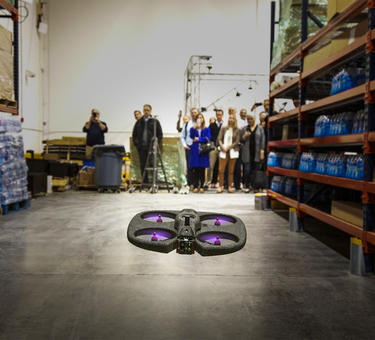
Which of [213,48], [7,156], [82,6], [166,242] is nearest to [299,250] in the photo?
[166,242]

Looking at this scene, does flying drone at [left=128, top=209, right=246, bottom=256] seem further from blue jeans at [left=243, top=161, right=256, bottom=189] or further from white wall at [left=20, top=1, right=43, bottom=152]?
white wall at [left=20, top=1, right=43, bottom=152]

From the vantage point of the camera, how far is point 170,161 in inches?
358

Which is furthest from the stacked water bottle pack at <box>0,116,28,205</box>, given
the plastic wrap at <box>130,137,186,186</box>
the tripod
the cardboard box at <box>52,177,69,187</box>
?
the plastic wrap at <box>130,137,186,186</box>

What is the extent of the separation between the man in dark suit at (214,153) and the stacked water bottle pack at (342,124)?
529cm

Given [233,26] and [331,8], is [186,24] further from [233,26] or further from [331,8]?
[331,8]

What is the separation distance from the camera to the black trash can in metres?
7.94

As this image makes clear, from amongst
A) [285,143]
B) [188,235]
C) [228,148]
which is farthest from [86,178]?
[188,235]

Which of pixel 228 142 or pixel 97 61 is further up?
pixel 97 61

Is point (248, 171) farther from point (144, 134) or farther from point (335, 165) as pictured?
point (335, 165)

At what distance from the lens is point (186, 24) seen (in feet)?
39.3

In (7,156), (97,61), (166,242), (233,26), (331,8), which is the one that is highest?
(233,26)

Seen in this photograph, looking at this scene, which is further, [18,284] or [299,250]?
[299,250]

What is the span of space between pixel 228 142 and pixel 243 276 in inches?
225

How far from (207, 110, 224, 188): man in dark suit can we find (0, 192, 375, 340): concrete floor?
5.50 metres
